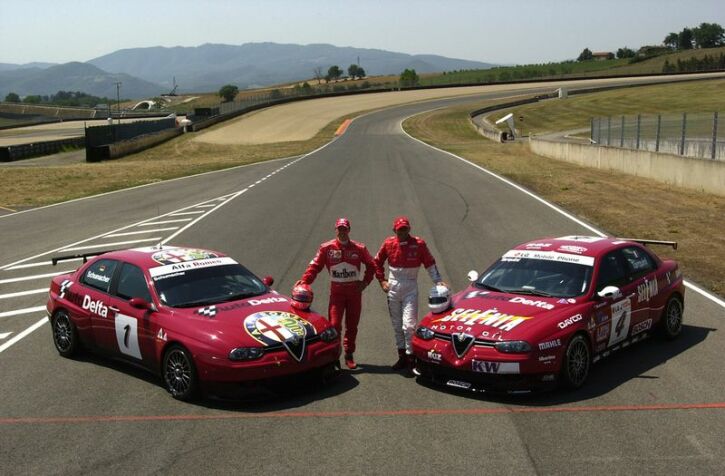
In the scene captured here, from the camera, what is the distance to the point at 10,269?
55.1 feet

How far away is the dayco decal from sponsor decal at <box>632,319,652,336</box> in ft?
6.54

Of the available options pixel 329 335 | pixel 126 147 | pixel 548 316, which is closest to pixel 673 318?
pixel 548 316

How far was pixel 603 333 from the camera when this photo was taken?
30.3 ft

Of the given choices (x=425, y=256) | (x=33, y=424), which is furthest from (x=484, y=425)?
(x=33, y=424)

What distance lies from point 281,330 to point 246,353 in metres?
0.53

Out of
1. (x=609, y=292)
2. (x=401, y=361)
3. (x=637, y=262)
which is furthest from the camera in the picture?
(x=637, y=262)

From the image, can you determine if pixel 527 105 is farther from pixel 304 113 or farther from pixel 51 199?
pixel 51 199

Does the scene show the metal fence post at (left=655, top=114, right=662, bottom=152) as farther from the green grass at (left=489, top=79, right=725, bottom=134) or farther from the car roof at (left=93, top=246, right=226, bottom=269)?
the green grass at (left=489, top=79, right=725, bottom=134)

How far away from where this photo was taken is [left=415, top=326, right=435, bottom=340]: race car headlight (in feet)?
29.2

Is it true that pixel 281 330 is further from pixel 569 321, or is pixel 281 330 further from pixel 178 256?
pixel 569 321

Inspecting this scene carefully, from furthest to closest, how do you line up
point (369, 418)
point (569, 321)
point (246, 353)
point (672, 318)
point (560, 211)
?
point (560, 211), point (672, 318), point (569, 321), point (246, 353), point (369, 418)

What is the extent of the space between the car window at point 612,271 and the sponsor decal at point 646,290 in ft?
0.90

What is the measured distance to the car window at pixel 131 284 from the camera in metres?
9.45

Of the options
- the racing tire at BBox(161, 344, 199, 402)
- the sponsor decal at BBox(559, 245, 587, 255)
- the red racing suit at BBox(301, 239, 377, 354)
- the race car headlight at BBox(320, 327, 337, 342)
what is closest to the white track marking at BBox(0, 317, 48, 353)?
the racing tire at BBox(161, 344, 199, 402)
